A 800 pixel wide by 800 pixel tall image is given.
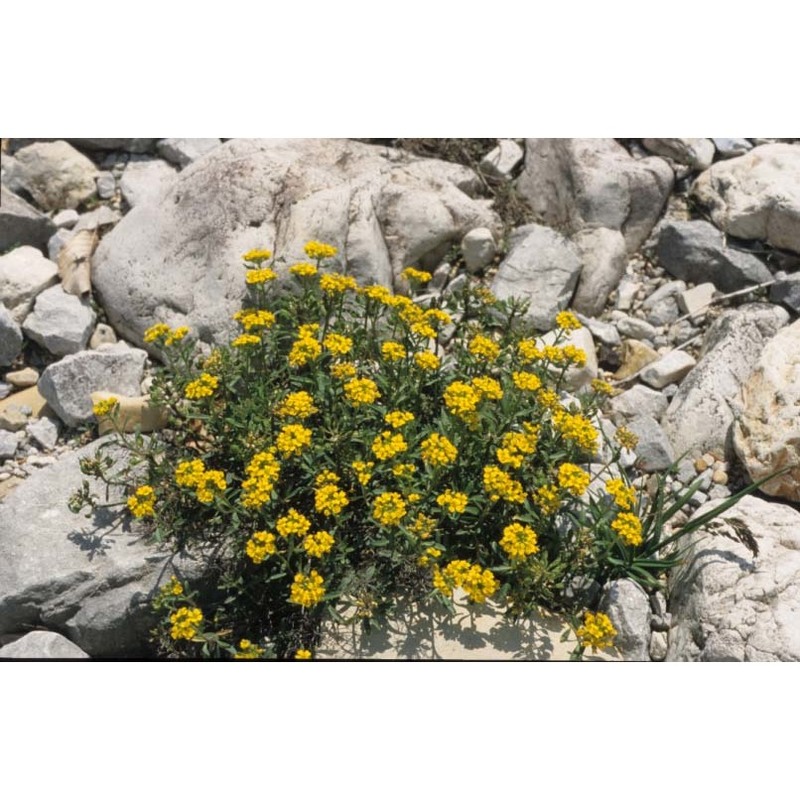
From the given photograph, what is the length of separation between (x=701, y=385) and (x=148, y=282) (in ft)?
12.2

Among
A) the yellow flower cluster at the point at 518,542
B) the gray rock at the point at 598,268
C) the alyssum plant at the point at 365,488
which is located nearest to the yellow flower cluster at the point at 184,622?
the alyssum plant at the point at 365,488

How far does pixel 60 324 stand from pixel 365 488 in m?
2.67

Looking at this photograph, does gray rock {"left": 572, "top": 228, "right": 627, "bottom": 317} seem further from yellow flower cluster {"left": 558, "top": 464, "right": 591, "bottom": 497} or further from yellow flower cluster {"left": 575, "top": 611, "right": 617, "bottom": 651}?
yellow flower cluster {"left": 575, "top": 611, "right": 617, "bottom": 651}

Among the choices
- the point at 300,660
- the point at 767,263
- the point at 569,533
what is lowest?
the point at 300,660

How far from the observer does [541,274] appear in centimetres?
596

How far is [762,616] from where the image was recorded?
416cm

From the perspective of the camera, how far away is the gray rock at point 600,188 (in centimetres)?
641

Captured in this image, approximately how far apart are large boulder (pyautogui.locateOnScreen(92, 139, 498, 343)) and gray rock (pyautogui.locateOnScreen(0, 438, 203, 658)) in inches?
66.1

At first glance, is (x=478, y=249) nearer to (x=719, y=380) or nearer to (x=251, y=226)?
(x=251, y=226)

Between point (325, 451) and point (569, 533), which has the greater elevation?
point (325, 451)

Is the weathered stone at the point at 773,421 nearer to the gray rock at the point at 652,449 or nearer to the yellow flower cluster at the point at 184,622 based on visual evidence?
the gray rock at the point at 652,449

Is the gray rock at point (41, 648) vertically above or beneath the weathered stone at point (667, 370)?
beneath

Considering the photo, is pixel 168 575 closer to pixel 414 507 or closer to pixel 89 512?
pixel 89 512

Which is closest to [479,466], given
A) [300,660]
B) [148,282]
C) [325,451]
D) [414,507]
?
[414,507]
